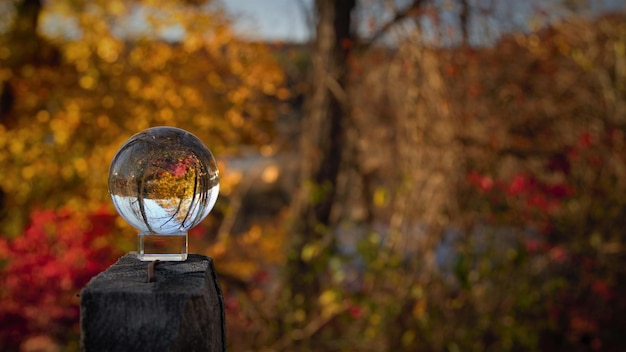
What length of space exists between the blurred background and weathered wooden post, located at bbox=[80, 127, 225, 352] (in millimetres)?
2807

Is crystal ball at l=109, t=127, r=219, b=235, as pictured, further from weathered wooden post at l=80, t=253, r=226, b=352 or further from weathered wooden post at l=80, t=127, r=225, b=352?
weathered wooden post at l=80, t=253, r=226, b=352

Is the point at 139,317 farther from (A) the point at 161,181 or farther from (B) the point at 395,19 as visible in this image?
(B) the point at 395,19

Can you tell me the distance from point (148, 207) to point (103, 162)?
4795mm

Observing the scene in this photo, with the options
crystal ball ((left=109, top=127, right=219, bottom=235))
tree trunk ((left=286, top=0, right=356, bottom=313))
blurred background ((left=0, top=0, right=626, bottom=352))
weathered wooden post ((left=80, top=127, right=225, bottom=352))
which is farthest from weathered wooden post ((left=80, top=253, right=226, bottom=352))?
tree trunk ((left=286, top=0, right=356, bottom=313))

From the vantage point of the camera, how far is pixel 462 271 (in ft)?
14.0

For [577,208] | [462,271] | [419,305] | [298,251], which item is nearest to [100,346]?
[462,271]

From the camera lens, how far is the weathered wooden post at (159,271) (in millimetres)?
1375

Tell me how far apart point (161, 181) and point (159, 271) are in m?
0.21

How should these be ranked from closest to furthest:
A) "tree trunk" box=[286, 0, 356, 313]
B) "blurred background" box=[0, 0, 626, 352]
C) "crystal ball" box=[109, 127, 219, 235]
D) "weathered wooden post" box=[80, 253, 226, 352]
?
"weathered wooden post" box=[80, 253, 226, 352] → "crystal ball" box=[109, 127, 219, 235] → "blurred background" box=[0, 0, 626, 352] → "tree trunk" box=[286, 0, 356, 313]

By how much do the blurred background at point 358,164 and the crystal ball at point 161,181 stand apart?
2.80 metres

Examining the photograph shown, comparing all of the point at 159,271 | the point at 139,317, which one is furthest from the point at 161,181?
the point at 139,317

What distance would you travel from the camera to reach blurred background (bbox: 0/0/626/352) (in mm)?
4883

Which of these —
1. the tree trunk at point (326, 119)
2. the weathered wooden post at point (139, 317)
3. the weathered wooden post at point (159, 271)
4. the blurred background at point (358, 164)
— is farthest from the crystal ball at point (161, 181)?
the tree trunk at point (326, 119)

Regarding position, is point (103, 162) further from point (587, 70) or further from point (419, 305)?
point (587, 70)
